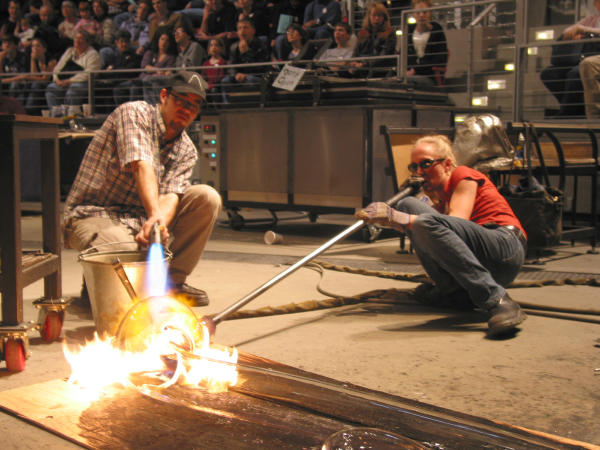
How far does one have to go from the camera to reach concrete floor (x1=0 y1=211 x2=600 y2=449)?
2.25 meters

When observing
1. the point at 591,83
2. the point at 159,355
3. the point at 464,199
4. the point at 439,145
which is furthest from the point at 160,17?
the point at 159,355

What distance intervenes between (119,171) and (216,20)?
8.28 m

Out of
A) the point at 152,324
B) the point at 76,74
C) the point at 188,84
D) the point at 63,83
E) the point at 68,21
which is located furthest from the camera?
the point at 68,21

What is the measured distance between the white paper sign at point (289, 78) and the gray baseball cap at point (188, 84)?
9.90 ft

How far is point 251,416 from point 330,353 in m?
0.81

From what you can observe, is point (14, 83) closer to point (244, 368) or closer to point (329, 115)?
point (329, 115)

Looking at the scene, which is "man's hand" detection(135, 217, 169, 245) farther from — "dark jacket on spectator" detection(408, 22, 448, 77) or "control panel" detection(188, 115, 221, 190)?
"dark jacket on spectator" detection(408, 22, 448, 77)

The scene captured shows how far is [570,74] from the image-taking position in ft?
23.9

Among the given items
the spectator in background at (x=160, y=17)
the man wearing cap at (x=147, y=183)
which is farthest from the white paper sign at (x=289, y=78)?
the spectator in background at (x=160, y=17)

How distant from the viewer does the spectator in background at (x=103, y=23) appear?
12642 millimetres

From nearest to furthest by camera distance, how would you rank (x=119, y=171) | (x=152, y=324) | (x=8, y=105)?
(x=152, y=324) → (x=119, y=171) → (x=8, y=105)

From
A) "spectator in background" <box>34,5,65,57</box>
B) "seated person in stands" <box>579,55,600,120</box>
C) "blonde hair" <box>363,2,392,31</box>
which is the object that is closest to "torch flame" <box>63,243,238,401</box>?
"seated person in stands" <box>579,55,600,120</box>

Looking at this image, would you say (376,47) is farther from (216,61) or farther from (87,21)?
(87,21)

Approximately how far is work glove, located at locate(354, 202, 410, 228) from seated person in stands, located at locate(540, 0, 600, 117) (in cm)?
449
